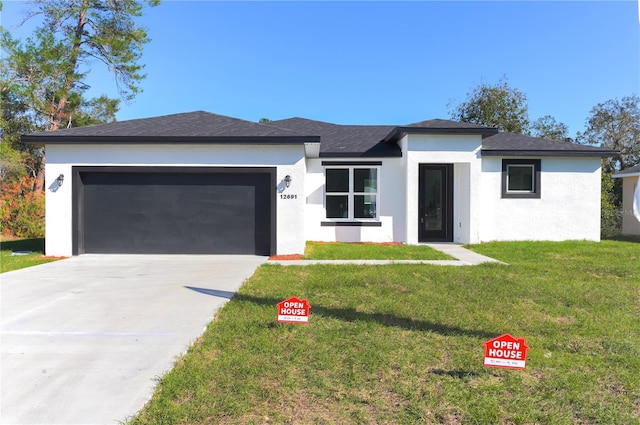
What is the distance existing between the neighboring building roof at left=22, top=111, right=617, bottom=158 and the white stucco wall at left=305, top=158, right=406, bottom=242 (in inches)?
20.6

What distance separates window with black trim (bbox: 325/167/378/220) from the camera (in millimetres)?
12719

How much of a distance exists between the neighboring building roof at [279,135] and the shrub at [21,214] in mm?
6607

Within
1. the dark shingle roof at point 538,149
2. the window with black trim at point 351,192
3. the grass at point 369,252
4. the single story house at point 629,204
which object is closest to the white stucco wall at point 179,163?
the grass at point 369,252

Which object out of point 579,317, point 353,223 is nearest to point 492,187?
point 353,223

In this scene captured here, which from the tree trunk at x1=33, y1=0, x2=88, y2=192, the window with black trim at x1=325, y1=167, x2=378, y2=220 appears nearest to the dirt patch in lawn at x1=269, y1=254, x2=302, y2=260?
the window with black trim at x1=325, y1=167, x2=378, y2=220

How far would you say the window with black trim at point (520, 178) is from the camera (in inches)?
505

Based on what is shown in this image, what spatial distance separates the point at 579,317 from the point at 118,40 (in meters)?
24.8

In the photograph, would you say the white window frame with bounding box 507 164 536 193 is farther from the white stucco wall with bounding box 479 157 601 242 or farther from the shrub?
the shrub

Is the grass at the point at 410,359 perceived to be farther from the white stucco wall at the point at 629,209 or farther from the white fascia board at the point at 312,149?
the white stucco wall at the point at 629,209

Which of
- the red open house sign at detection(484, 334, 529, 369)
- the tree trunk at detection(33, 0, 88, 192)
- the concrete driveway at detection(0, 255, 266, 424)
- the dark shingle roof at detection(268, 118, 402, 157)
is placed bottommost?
the concrete driveway at detection(0, 255, 266, 424)

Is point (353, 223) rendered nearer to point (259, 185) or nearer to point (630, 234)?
point (259, 185)

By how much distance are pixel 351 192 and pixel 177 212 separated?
5466 mm

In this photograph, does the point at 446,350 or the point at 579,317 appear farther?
the point at 579,317

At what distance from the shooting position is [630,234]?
1644cm
